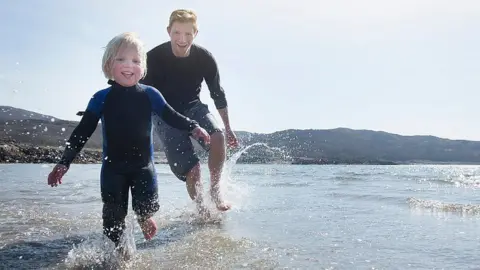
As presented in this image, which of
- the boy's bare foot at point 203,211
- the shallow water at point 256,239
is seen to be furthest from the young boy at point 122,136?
the boy's bare foot at point 203,211

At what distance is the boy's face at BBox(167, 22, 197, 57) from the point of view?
5.68 meters

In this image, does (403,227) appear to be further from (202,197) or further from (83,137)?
(83,137)

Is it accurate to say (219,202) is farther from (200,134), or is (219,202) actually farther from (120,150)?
(120,150)

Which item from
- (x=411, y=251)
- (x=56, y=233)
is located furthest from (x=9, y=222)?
(x=411, y=251)

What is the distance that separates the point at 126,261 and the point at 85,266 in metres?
0.33

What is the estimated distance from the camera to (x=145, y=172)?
13.1 feet

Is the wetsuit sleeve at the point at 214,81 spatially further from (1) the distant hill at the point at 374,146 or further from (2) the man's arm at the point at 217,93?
(1) the distant hill at the point at 374,146

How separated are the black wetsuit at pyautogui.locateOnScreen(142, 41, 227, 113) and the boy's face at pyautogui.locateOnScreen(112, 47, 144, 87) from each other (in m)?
1.86

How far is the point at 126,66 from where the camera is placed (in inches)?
Result: 156

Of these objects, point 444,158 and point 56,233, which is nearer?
point 56,233

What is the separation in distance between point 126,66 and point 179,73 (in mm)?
2089

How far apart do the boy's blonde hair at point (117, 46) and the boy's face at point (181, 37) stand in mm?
1693

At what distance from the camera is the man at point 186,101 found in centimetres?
593

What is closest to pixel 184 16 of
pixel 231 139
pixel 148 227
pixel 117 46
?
pixel 117 46
